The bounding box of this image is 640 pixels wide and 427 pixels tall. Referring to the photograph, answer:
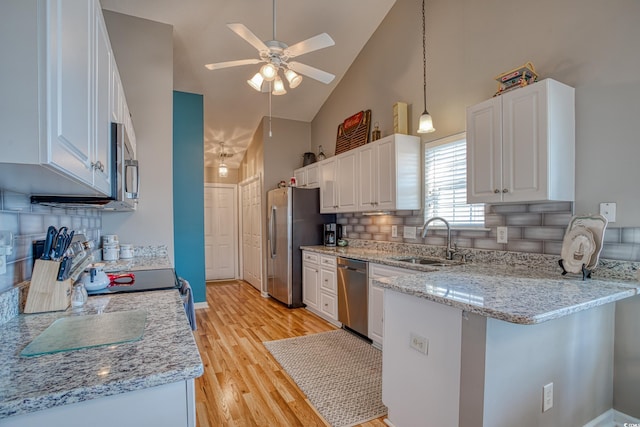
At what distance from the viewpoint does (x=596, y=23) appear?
6.42 feet

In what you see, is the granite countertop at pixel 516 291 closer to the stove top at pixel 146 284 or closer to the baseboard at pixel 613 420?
the baseboard at pixel 613 420

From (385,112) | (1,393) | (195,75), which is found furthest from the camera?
(195,75)

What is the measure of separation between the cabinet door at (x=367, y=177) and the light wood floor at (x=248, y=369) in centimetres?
153

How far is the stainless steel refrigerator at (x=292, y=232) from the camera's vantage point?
4430 mm

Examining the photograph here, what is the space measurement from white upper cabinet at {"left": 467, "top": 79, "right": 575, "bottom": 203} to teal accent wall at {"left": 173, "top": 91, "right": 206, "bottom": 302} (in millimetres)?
3627

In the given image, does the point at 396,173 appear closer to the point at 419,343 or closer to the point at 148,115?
the point at 419,343

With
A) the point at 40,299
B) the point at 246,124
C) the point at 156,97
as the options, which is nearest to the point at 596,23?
the point at 40,299

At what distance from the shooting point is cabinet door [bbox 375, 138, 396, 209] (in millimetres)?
3217

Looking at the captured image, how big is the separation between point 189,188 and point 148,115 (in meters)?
1.29

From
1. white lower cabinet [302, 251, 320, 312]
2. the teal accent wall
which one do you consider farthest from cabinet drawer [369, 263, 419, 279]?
the teal accent wall

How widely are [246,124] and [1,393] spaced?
503 cm

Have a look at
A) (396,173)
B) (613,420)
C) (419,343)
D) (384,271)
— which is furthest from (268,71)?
(613,420)

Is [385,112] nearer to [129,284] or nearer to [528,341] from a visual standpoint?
[528,341]

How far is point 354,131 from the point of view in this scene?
165 inches
